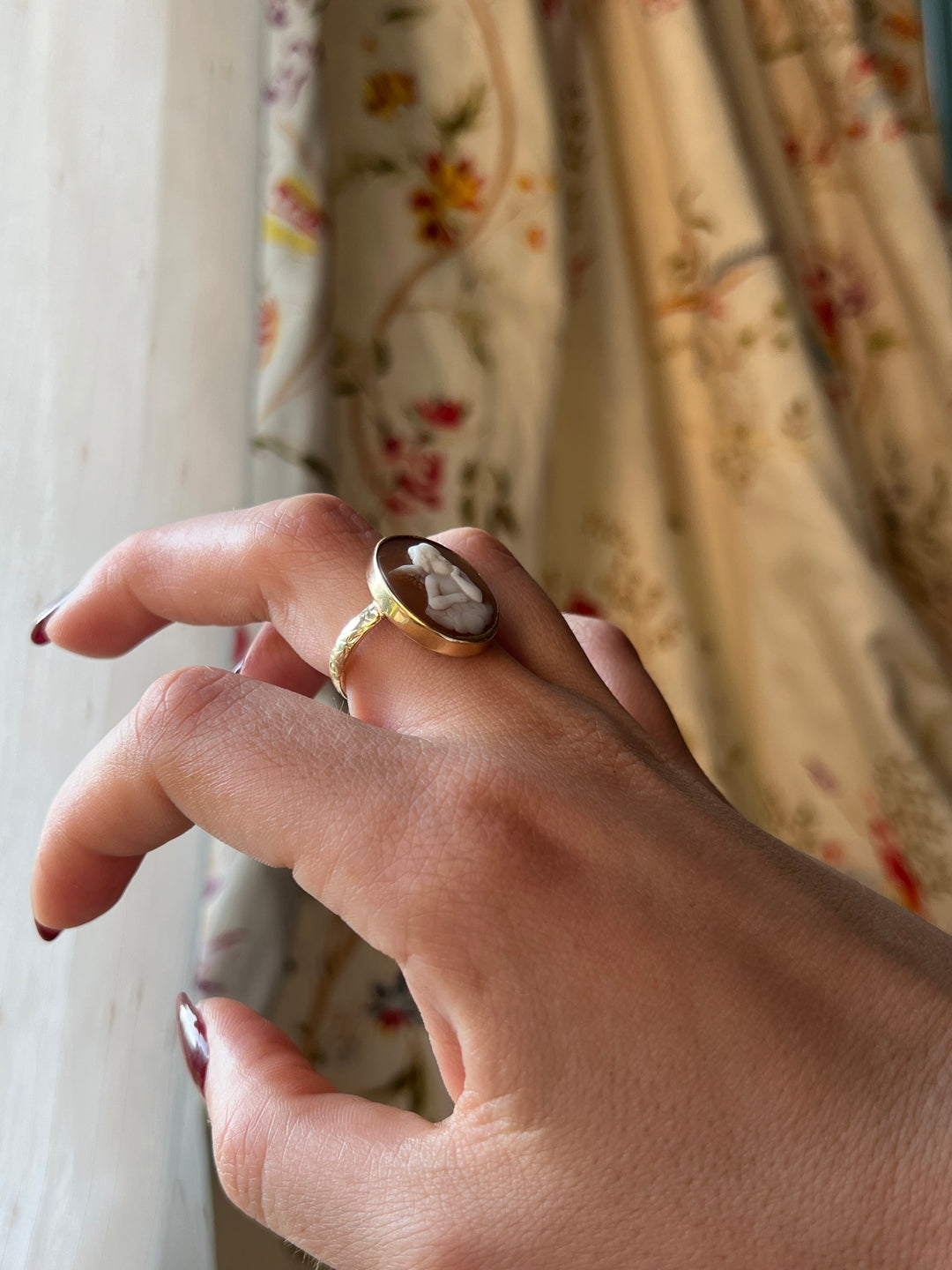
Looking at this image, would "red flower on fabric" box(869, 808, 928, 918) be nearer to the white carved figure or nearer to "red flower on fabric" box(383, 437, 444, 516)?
"red flower on fabric" box(383, 437, 444, 516)

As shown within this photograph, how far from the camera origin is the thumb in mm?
361

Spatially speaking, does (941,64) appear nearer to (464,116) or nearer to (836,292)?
(836,292)

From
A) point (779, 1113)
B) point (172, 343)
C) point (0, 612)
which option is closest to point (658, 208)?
A: point (172, 343)

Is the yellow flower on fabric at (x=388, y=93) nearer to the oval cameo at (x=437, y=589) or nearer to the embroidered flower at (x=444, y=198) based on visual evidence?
the embroidered flower at (x=444, y=198)

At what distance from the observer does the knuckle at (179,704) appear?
0.43 m

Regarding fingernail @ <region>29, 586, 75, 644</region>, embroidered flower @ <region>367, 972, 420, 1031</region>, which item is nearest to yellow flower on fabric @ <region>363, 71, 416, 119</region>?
fingernail @ <region>29, 586, 75, 644</region>

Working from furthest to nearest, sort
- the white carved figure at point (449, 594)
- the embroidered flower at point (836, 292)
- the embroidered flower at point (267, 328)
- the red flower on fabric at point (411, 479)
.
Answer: the embroidered flower at point (836, 292) < the red flower on fabric at point (411, 479) < the embroidered flower at point (267, 328) < the white carved figure at point (449, 594)

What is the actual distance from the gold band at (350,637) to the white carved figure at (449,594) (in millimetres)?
24

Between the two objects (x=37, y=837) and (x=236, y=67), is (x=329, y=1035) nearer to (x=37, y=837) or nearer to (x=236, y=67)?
(x=37, y=837)

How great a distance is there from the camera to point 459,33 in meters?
0.94

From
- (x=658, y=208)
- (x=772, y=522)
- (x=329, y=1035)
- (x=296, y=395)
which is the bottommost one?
(x=329, y=1035)

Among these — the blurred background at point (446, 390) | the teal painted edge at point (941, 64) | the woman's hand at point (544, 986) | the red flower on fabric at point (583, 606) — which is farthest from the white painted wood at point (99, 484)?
the teal painted edge at point (941, 64)

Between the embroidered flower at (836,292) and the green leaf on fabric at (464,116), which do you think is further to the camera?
the embroidered flower at (836,292)

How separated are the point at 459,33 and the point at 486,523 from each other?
1.58ft
